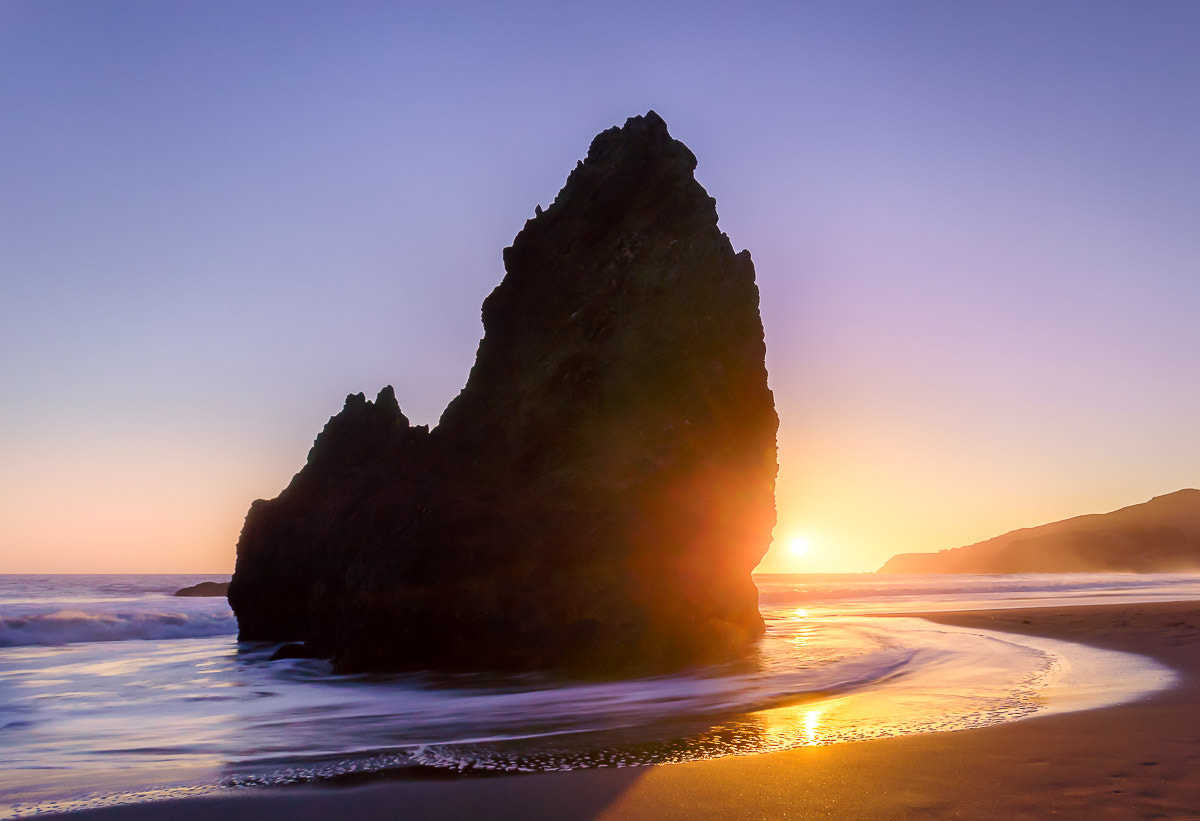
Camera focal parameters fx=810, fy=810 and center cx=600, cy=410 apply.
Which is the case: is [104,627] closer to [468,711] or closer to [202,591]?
[468,711]

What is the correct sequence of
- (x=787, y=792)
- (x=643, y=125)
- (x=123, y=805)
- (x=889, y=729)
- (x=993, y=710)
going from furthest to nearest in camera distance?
1. (x=643, y=125)
2. (x=993, y=710)
3. (x=889, y=729)
4. (x=123, y=805)
5. (x=787, y=792)

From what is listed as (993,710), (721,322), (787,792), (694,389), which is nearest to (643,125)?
(721,322)

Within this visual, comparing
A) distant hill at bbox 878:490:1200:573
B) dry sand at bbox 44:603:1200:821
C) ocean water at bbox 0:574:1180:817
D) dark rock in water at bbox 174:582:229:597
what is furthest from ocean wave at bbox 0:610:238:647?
distant hill at bbox 878:490:1200:573

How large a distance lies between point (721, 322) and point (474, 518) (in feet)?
20.3

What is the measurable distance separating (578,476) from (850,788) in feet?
32.7

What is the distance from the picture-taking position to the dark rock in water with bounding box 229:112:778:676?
1359 cm

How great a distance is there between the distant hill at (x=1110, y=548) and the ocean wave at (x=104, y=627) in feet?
335

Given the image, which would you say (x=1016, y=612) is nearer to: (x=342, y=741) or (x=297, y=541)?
(x=297, y=541)

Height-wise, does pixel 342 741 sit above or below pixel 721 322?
below

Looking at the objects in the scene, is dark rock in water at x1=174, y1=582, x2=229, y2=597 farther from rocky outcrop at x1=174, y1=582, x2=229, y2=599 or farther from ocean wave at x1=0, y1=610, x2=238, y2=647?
ocean wave at x1=0, y1=610, x2=238, y2=647

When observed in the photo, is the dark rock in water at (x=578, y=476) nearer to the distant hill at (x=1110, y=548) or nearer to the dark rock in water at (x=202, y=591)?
the dark rock in water at (x=202, y=591)

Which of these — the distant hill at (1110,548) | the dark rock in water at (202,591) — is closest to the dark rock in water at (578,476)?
the dark rock in water at (202,591)

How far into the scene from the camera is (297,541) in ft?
61.9

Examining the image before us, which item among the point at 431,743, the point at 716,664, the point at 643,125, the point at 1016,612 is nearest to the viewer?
the point at 431,743
